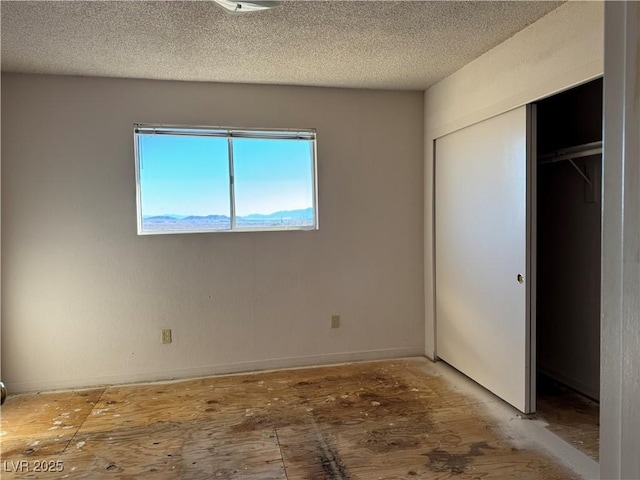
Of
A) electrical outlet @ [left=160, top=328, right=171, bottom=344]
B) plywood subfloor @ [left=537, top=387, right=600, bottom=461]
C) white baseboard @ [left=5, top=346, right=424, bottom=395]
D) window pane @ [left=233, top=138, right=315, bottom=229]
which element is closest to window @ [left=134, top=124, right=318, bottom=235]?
window pane @ [left=233, top=138, right=315, bottom=229]

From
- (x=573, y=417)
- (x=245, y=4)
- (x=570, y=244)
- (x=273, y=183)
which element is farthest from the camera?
(x=273, y=183)

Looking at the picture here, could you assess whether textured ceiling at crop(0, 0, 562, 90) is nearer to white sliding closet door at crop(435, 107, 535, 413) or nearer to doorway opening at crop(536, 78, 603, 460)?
white sliding closet door at crop(435, 107, 535, 413)

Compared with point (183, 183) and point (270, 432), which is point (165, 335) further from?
point (270, 432)

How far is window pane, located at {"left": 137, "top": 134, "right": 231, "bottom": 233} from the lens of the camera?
143 inches

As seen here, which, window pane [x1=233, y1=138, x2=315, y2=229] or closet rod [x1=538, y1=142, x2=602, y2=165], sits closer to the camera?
closet rod [x1=538, y1=142, x2=602, y2=165]

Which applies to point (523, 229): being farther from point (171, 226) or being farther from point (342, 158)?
point (171, 226)

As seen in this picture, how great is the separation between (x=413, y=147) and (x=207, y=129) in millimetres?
1846

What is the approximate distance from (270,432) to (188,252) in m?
1.64

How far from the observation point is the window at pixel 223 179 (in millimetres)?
3648

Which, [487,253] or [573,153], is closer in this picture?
[573,153]

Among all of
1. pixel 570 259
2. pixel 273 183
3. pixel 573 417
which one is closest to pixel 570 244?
pixel 570 259

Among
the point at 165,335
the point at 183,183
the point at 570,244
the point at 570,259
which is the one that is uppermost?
the point at 183,183

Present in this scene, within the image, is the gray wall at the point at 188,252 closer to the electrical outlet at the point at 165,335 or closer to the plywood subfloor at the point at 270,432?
the electrical outlet at the point at 165,335

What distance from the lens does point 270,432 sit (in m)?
2.76
